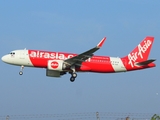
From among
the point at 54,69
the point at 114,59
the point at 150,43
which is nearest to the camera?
the point at 54,69

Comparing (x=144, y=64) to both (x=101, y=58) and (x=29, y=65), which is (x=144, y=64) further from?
(x=29, y=65)

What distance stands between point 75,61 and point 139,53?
1185 cm

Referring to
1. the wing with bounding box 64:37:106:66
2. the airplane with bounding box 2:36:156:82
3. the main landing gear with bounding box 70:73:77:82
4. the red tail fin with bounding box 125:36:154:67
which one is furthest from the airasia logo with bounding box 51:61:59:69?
the red tail fin with bounding box 125:36:154:67

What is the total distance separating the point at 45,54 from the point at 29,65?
110 inches

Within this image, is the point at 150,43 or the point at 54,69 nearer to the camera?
the point at 54,69

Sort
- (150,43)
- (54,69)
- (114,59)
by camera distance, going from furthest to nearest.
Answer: (150,43) → (114,59) → (54,69)

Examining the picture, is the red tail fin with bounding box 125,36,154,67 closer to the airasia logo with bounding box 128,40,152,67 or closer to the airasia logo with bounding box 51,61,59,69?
the airasia logo with bounding box 128,40,152,67

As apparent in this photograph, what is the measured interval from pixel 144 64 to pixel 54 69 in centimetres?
1356

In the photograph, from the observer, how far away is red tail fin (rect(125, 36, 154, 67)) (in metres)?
60.1

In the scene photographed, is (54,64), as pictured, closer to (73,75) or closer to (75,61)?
(75,61)

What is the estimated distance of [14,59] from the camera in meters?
55.8

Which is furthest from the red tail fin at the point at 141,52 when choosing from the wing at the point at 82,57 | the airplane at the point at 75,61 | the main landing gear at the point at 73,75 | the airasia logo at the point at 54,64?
the airasia logo at the point at 54,64

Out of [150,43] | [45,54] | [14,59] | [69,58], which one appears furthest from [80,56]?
[150,43]

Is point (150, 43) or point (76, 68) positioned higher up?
point (150, 43)
